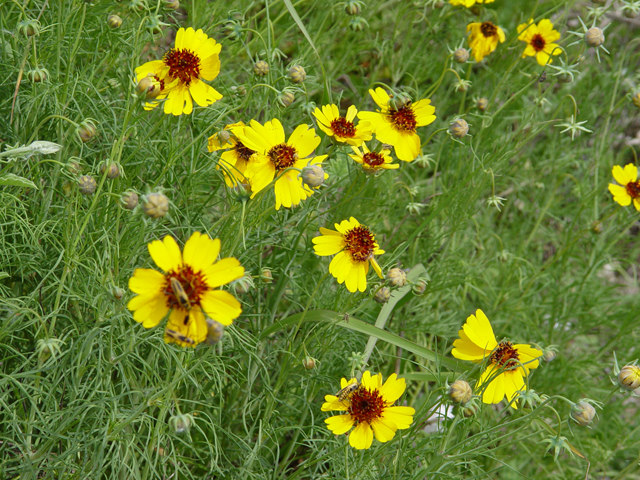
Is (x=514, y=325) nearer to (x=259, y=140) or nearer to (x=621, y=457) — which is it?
(x=621, y=457)

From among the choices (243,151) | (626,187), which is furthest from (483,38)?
(243,151)

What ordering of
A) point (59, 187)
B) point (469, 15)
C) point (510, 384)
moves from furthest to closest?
point (469, 15), point (59, 187), point (510, 384)

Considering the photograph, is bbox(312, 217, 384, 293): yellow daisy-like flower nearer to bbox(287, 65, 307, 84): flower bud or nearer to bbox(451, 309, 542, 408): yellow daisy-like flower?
bbox(451, 309, 542, 408): yellow daisy-like flower

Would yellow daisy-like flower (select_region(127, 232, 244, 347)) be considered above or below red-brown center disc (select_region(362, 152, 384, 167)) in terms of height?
below

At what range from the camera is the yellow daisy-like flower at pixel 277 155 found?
145 cm

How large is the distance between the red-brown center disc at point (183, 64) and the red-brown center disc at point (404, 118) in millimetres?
616

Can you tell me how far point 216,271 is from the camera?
104 centimetres

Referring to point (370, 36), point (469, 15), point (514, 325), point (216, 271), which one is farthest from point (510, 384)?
point (469, 15)

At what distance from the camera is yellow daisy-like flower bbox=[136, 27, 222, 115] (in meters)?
1.47

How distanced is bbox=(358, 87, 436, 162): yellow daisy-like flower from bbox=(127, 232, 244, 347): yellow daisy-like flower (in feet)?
2.80

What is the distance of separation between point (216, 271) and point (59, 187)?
985 mm

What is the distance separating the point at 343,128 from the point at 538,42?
141cm

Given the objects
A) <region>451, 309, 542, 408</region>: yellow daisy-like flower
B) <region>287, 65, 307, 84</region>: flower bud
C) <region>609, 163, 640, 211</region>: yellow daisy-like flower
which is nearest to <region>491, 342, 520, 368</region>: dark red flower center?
<region>451, 309, 542, 408</region>: yellow daisy-like flower

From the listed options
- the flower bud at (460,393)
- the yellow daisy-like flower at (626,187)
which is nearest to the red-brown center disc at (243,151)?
the flower bud at (460,393)
